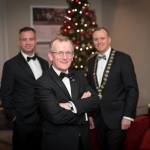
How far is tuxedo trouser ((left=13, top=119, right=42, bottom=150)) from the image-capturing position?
2.82m

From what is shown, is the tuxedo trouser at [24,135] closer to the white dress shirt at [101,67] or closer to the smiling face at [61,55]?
the white dress shirt at [101,67]

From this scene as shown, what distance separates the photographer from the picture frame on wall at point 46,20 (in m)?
4.94

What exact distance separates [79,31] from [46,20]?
2.62ft

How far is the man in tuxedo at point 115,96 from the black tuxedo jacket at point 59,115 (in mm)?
657

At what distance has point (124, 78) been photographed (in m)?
2.65

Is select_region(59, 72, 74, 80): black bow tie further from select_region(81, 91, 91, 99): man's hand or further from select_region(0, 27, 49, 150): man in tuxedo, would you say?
select_region(0, 27, 49, 150): man in tuxedo

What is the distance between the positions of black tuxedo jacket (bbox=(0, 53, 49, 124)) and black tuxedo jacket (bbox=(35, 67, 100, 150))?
31.4 inches

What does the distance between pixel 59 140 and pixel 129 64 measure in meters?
1.19

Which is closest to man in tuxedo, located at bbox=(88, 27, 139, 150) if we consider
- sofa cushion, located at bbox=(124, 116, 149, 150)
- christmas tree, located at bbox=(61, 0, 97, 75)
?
sofa cushion, located at bbox=(124, 116, 149, 150)

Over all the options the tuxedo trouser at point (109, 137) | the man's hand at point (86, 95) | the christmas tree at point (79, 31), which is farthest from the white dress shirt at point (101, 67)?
the christmas tree at point (79, 31)

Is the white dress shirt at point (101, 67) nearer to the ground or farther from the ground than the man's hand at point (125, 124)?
farther from the ground

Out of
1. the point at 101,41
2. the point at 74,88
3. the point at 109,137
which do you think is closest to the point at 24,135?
the point at 109,137

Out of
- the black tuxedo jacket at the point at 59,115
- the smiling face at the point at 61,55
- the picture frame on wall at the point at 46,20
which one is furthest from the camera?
the picture frame on wall at the point at 46,20

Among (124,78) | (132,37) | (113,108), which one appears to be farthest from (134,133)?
(132,37)
